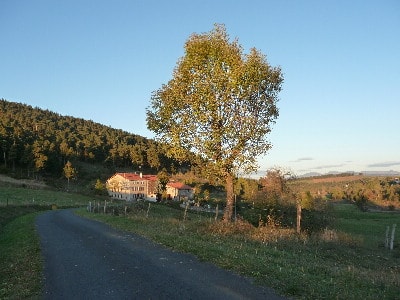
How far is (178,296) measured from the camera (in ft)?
30.5

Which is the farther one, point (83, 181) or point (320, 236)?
point (83, 181)

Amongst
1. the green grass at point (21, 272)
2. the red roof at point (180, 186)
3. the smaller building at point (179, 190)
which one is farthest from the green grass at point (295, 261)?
the red roof at point (180, 186)

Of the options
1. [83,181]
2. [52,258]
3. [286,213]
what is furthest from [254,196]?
[83,181]

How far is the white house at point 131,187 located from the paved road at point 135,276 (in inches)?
4537

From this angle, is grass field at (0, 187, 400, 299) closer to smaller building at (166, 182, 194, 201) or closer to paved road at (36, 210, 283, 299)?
paved road at (36, 210, 283, 299)

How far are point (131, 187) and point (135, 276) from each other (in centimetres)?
12848

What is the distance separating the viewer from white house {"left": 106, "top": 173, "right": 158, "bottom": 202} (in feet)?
441

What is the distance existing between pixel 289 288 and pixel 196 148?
17200 millimetres

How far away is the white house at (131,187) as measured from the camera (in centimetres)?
13438

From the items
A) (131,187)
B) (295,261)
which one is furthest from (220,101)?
(131,187)

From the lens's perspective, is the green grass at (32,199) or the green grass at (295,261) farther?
the green grass at (32,199)

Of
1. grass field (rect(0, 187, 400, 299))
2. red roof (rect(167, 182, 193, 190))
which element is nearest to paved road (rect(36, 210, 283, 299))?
grass field (rect(0, 187, 400, 299))

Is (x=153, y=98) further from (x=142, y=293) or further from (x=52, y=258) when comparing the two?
(x=142, y=293)

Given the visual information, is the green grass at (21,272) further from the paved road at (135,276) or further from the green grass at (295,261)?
the green grass at (295,261)
